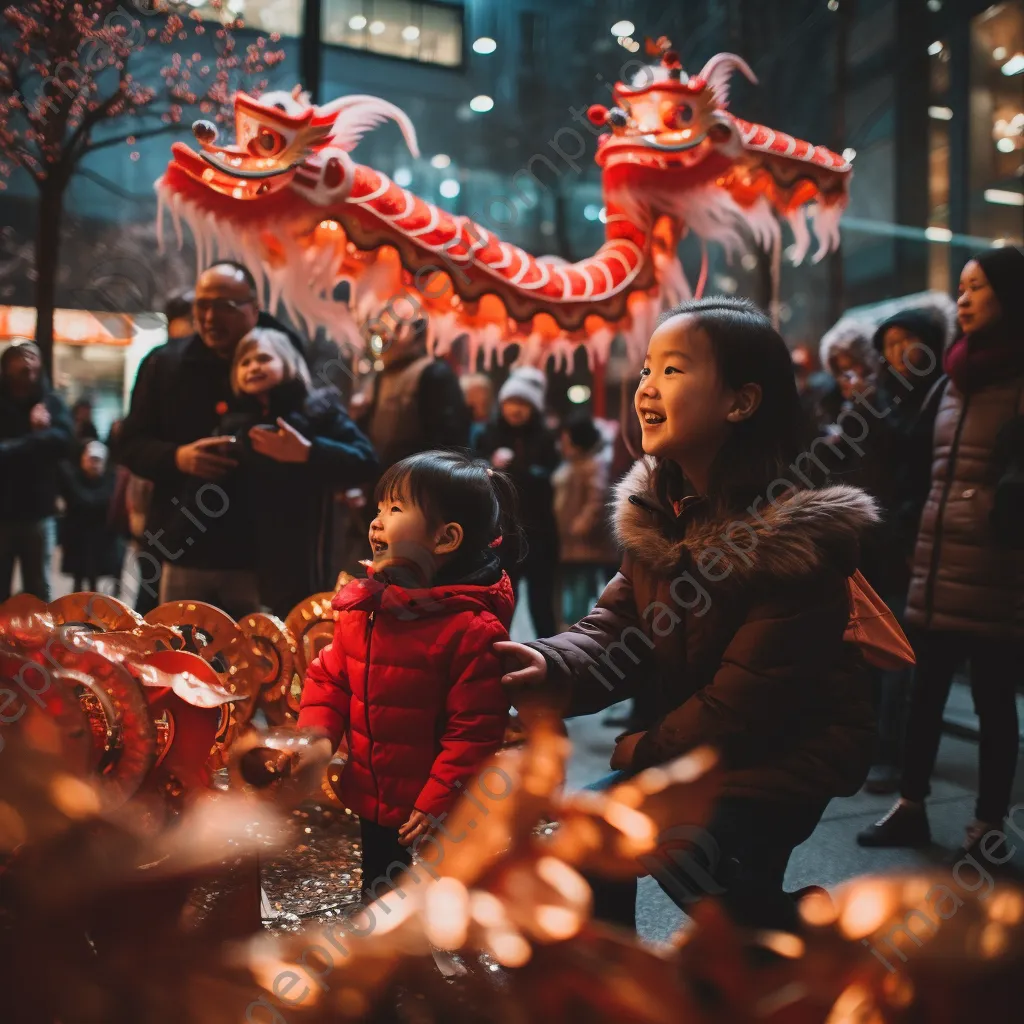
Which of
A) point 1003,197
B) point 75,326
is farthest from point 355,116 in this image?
point 1003,197

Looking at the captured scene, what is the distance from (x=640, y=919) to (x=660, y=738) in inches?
32.3

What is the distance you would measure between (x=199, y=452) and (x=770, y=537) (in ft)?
5.42

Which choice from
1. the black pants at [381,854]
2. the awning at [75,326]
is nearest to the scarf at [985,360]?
the black pants at [381,854]

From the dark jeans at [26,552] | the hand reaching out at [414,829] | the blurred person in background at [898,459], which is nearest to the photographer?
the hand reaching out at [414,829]

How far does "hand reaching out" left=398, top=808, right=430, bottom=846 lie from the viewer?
143 centimetres

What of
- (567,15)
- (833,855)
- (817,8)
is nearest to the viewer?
(833,855)

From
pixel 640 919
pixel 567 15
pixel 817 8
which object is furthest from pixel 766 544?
pixel 817 8

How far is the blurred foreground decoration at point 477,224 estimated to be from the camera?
8.17 feet

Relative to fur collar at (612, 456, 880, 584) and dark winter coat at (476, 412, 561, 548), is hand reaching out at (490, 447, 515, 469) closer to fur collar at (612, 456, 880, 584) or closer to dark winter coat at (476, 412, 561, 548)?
dark winter coat at (476, 412, 561, 548)

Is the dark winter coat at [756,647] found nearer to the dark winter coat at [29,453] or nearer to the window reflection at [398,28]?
the dark winter coat at [29,453]

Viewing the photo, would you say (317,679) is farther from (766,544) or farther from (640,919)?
(640,919)

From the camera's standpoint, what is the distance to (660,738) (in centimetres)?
142

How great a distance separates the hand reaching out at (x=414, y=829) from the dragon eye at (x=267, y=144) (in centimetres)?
179

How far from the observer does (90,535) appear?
5.25 meters
